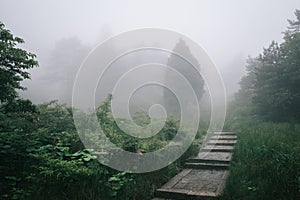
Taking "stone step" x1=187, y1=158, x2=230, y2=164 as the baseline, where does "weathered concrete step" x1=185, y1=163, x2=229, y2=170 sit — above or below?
below

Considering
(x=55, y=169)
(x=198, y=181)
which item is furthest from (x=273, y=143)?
(x=55, y=169)

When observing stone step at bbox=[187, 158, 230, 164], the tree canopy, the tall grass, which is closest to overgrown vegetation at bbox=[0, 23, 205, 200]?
the tree canopy

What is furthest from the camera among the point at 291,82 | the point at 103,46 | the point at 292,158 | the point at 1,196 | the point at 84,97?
the point at 291,82

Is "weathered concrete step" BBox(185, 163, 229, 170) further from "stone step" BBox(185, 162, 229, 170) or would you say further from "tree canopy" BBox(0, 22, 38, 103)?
"tree canopy" BBox(0, 22, 38, 103)

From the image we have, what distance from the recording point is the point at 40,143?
4.89m

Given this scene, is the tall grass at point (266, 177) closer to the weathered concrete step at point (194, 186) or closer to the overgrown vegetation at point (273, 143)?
the overgrown vegetation at point (273, 143)

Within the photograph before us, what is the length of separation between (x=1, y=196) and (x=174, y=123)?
6.37 metres

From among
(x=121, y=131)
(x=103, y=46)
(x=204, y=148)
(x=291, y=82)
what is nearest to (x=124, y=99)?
(x=121, y=131)

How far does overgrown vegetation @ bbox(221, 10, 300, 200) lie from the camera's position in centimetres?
357

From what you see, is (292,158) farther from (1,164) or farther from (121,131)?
(1,164)

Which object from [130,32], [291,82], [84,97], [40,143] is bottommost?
[40,143]

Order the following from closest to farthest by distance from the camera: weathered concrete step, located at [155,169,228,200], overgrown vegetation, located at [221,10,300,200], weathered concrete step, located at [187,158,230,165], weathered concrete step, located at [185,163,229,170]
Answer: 1. overgrown vegetation, located at [221,10,300,200]
2. weathered concrete step, located at [155,169,228,200]
3. weathered concrete step, located at [185,163,229,170]
4. weathered concrete step, located at [187,158,230,165]

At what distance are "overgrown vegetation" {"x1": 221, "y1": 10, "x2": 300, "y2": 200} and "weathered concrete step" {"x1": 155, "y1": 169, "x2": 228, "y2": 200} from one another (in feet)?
0.93

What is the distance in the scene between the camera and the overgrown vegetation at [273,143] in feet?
11.7
